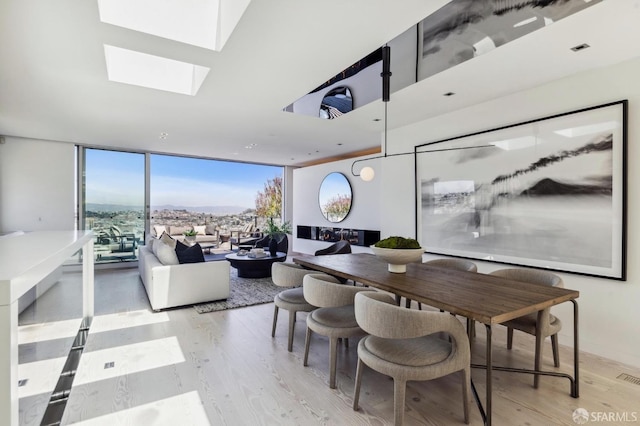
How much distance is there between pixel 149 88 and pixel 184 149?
3813mm

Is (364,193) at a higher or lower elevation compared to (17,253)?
higher

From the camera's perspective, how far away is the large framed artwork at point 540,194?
9.46 ft

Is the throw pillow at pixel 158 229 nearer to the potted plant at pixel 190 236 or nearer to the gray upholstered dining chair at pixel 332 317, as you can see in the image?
the potted plant at pixel 190 236

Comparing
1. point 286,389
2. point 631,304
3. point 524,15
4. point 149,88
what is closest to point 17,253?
point 286,389

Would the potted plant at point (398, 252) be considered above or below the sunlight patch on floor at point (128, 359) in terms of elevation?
above

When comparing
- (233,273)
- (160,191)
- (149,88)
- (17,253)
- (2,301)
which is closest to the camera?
(2,301)

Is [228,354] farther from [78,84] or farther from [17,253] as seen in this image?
[78,84]

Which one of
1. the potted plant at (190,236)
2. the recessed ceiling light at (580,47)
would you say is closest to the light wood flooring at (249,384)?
the recessed ceiling light at (580,47)

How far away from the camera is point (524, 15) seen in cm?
239

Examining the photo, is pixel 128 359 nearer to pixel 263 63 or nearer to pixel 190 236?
pixel 263 63

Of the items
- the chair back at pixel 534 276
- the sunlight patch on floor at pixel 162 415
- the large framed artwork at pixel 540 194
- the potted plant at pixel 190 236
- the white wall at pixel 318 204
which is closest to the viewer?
the sunlight patch on floor at pixel 162 415

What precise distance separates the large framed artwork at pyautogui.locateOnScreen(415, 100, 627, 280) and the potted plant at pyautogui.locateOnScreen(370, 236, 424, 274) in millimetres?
1595

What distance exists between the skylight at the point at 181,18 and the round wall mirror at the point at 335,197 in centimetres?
471

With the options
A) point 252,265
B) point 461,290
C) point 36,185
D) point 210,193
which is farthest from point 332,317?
point 210,193
